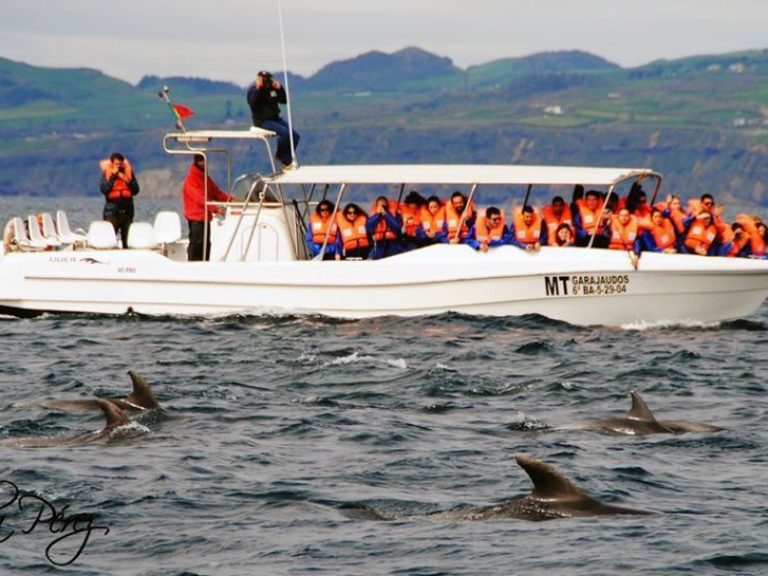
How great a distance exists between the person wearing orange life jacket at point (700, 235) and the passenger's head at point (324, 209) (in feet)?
19.9

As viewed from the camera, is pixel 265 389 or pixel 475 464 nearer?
pixel 475 464

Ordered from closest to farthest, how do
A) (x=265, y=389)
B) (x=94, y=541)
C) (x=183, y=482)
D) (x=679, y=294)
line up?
1. (x=94, y=541)
2. (x=183, y=482)
3. (x=265, y=389)
4. (x=679, y=294)

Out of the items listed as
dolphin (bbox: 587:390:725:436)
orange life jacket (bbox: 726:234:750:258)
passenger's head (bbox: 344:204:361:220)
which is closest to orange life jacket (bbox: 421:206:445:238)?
passenger's head (bbox: 344:204:361:220)

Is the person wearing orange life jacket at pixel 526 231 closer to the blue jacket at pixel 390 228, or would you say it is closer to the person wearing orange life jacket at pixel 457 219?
the person wearing orange life jacket at pixel 457 219

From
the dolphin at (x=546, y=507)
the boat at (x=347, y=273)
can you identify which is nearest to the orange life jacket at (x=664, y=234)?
the boat at (x=347, y=273)

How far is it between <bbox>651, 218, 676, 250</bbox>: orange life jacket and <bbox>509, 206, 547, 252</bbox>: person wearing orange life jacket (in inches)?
76.3

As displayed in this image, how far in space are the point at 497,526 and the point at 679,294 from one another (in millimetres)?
14332

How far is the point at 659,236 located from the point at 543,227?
1.99m

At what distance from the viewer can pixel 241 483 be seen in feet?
55.8

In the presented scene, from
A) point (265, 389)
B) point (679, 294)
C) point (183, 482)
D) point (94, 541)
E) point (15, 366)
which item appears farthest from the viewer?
point (679, 294)

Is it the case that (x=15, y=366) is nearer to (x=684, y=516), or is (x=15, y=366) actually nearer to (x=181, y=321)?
(x=181, y=321)

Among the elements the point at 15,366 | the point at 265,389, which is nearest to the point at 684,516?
the point at 265,389

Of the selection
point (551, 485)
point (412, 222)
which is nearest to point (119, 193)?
point (412, 222)

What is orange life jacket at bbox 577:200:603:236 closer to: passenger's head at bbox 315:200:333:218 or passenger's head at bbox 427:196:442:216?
passenger's head at bbox 427:196:442:216
